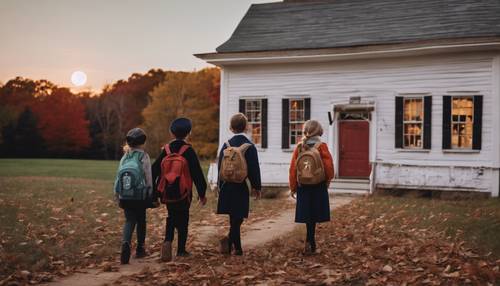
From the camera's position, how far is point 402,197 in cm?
1591

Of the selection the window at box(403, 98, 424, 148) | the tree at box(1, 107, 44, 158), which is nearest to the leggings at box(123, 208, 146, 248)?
the window at box(403, 98, 424, 148)

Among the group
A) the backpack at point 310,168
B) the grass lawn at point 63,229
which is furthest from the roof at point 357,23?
the backpack at point 310,168

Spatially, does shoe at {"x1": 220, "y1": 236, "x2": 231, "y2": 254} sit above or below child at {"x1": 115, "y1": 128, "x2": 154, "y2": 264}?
below

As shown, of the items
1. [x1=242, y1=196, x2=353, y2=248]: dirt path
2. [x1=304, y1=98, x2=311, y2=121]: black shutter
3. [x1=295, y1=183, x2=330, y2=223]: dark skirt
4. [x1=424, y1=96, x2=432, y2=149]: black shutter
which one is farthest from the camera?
[x1=304, y1=98, x2=311, y2=121]: black shutter

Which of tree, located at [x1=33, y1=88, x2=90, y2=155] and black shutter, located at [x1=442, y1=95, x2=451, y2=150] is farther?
tree, located at [x1=33, y1=88, x2=90, y2=155]

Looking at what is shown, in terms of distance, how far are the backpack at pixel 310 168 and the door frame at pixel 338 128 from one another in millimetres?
9300

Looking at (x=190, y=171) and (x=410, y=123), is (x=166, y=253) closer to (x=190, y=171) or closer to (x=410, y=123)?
(x=190, y=171)

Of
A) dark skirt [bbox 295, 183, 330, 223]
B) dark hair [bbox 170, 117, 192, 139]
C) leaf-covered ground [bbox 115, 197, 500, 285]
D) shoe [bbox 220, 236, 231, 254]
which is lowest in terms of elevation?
leaf-covered ground [bbox 115, 197, 500, 285]

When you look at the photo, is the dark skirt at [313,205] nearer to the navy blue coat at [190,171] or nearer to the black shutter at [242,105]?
the navy blue coat at [190,171]

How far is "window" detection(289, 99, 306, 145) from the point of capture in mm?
17953

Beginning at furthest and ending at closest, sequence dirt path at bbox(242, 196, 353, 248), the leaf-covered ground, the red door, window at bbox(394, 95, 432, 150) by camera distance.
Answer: the red door, window at bbox(394, 95, 432, 150), dirt path at bbox(242, 196, 353, 248), the leaf-covered ground

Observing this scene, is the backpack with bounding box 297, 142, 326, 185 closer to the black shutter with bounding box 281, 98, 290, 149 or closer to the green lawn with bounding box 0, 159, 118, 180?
the black shutter with bounding box 281, 98, 290, 149

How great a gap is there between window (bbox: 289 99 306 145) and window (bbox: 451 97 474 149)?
185 inches

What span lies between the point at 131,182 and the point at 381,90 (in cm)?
1148
